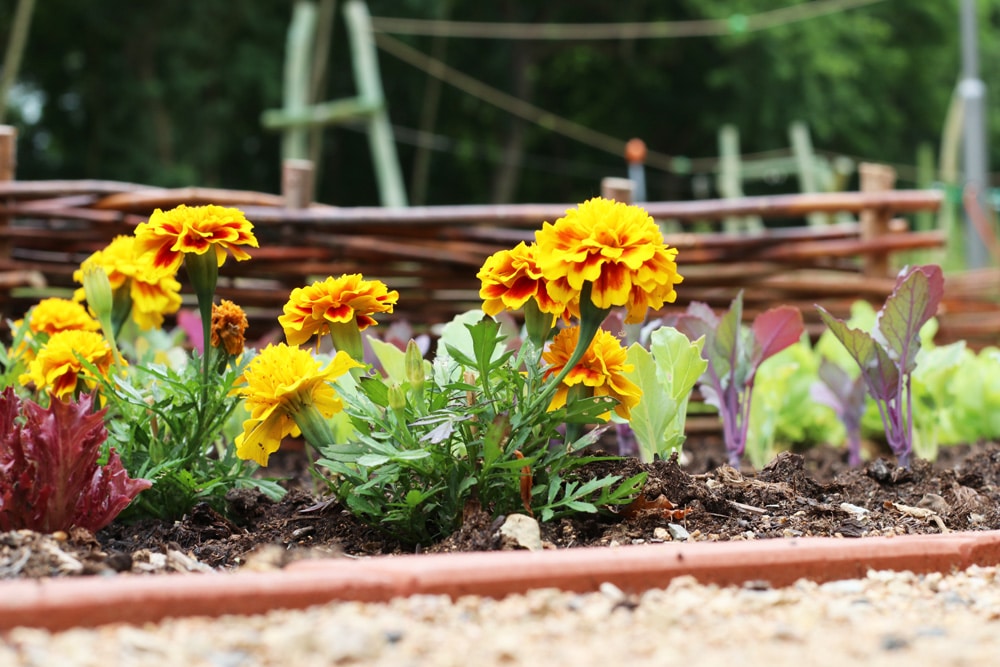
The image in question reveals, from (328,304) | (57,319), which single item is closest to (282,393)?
(328,304)

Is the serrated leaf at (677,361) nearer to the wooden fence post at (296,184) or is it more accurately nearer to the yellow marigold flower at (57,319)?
the yellow marigold flower at (57,319)

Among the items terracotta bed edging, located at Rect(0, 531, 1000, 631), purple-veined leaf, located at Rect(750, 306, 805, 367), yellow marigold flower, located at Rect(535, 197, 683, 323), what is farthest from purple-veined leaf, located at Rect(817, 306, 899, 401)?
yellow marigold flower, located at Rect(535, 197, 683, 323)

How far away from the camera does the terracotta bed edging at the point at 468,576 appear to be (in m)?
0.94

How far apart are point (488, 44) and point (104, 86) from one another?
6360mm

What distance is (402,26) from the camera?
13375mm

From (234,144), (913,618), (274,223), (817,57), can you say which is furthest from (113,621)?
(817,57)

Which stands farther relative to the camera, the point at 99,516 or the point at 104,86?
the point at 104,86

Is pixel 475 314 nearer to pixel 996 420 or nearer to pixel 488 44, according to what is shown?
pixel 996 420

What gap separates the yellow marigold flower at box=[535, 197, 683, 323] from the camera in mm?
1222

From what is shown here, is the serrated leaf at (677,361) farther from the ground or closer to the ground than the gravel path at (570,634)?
farther from the ground

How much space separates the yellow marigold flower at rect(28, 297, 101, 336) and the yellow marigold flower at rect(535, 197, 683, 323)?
993mm

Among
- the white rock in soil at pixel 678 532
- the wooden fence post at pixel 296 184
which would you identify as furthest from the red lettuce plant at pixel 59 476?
the wooden fence post at pixel 296 184

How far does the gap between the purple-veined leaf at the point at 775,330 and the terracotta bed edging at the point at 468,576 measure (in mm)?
612

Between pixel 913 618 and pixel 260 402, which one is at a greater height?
pixel 260 402
